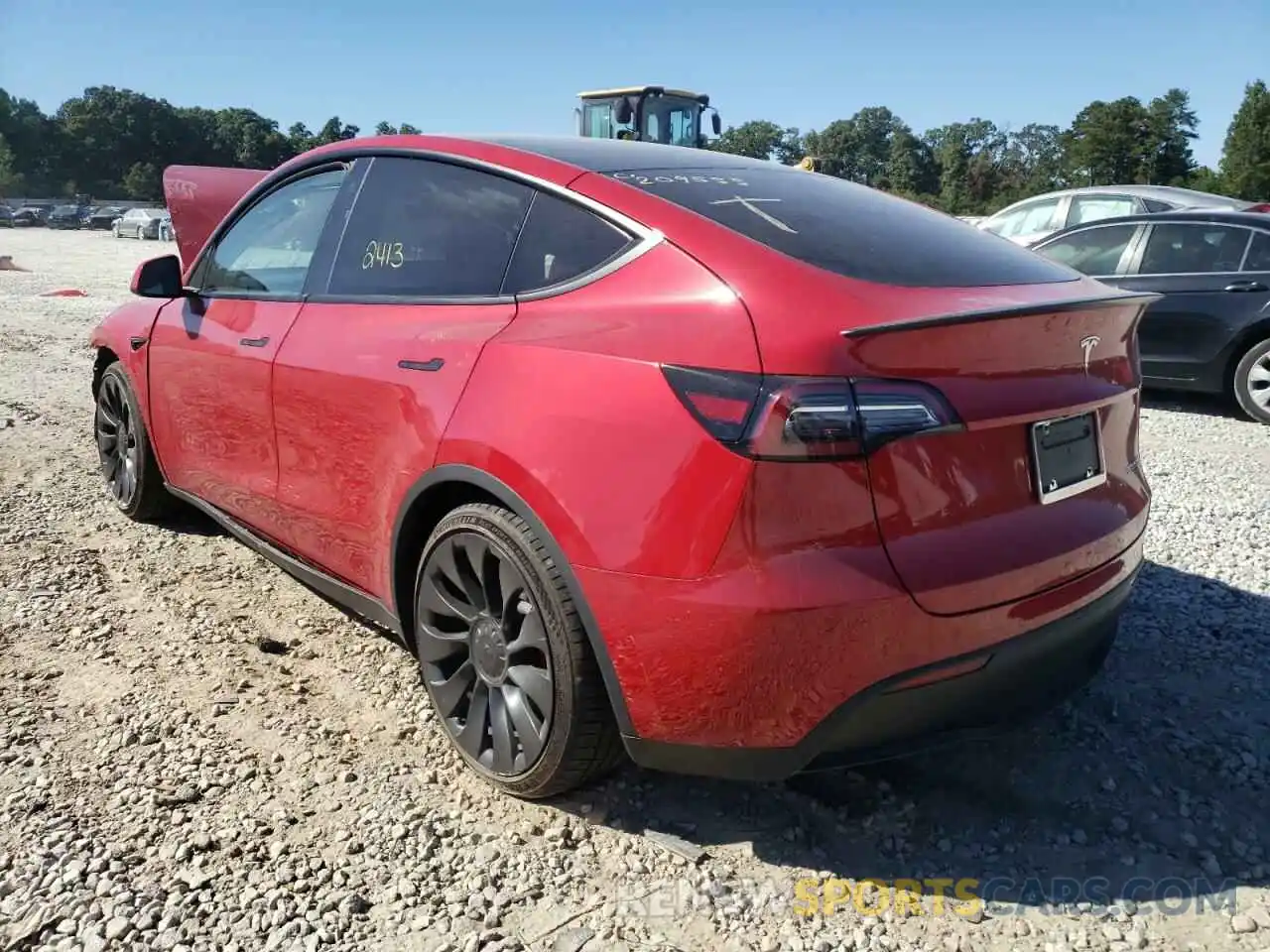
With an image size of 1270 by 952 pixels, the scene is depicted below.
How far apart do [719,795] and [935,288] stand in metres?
1.40

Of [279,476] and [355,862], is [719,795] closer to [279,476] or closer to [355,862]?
[355,862]

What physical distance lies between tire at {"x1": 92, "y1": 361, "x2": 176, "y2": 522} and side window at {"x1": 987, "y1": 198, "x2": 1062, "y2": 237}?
11.0m

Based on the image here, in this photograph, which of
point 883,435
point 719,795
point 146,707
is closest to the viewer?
point 883,435

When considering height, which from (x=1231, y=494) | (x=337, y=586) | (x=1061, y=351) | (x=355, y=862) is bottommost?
(x=1231, y=494)

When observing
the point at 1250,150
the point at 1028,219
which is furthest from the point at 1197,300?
the point at 1250,150

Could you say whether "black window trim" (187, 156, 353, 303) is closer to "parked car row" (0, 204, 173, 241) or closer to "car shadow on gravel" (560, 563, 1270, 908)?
"car shadow on gravel" (560, 563, 1270, 908)

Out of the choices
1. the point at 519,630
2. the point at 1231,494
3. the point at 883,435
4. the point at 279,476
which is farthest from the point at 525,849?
the point at 1231,494

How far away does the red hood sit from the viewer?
6156 millimetres

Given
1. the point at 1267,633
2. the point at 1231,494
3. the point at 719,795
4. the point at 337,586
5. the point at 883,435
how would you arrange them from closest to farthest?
the point at 883,435
the point at 719,795
the point at 337,586
the point at 1267,633
the point at 1231,494

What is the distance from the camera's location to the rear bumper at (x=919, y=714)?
204 centimetres

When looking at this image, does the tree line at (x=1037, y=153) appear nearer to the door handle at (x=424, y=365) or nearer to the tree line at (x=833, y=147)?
the tree line at (x=833, y=147)

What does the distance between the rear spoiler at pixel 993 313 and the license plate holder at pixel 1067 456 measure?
9.9 inches

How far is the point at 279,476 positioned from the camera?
3336 millimetres

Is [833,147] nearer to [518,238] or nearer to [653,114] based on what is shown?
[653,114]
